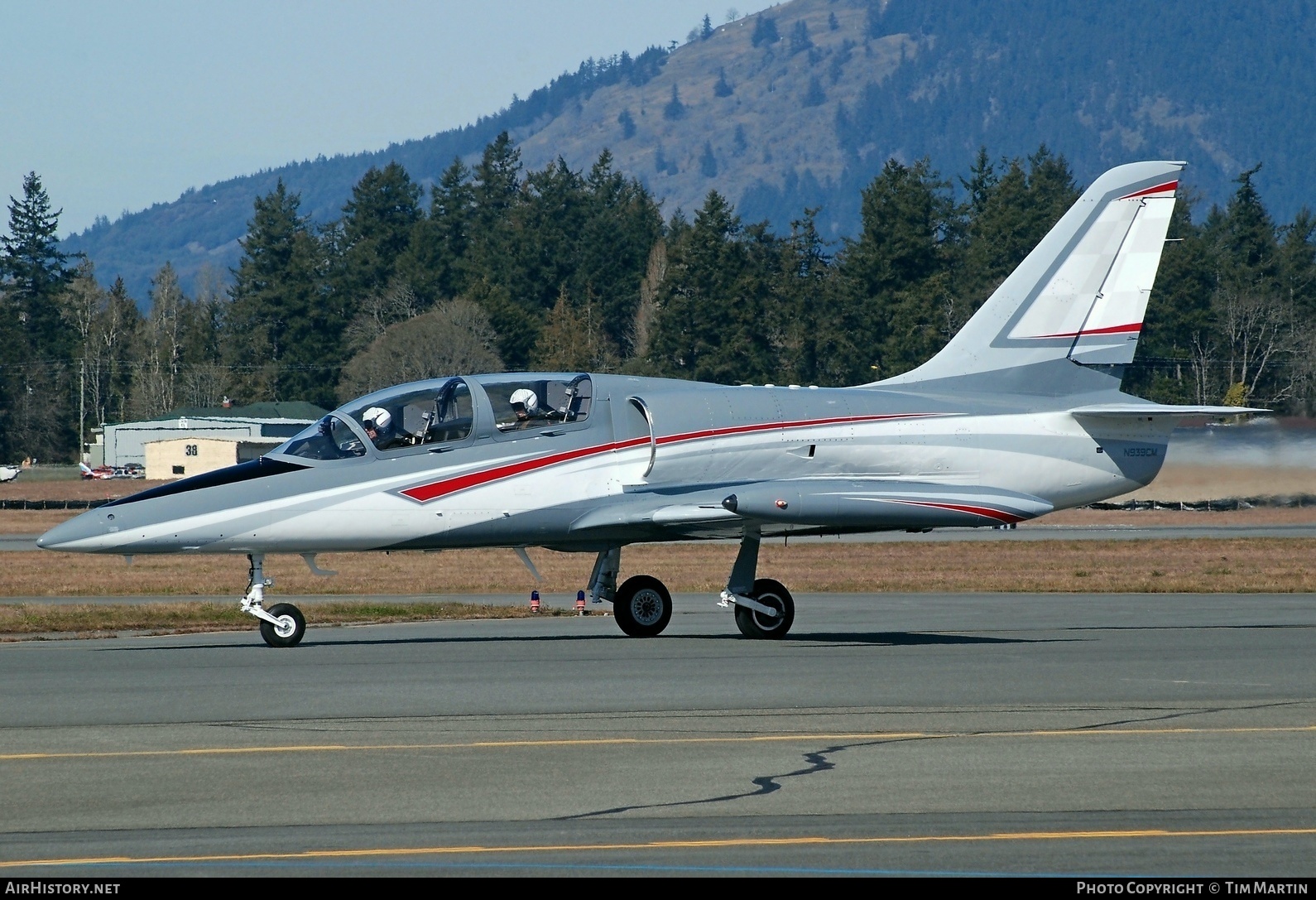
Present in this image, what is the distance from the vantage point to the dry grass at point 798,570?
1182 inches

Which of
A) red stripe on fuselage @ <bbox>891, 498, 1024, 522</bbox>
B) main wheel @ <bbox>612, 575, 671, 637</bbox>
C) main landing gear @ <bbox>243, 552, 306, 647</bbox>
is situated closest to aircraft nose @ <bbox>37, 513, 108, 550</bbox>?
main landing gear @ <bbox>243, 552, 306, 647</bbox>

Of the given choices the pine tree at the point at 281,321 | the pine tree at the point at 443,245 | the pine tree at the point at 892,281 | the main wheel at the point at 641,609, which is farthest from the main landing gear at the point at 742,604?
the pine tree at the point at 443,245

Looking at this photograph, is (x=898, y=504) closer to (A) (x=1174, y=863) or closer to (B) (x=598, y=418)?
(B) (x=598, y=418)

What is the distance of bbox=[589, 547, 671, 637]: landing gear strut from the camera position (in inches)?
734

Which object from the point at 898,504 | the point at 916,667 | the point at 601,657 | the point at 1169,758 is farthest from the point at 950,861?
the point at 898,504

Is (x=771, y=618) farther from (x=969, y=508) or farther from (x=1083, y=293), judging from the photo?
(x=1083, y=293)

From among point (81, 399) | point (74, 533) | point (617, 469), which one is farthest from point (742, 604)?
point (81, 399)

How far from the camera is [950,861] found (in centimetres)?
703

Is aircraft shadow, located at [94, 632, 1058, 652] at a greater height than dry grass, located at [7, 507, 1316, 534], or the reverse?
aircraft shadow, located at [94, 632, 1058, 652]

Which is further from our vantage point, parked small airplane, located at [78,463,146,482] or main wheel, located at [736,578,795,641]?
parked small airplane, located at [78,463,146,482]

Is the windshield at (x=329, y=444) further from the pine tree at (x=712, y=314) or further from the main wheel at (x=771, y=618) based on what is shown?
the pine tree at (x=712, y=314)

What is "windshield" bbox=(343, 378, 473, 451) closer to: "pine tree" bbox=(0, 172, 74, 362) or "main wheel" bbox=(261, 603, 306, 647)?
"main wheel" bbox=(261, 603, 306, 647)

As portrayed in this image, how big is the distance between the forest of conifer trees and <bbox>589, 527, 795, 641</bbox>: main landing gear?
57.0m

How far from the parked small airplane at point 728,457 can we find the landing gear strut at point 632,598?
0.10 feet
